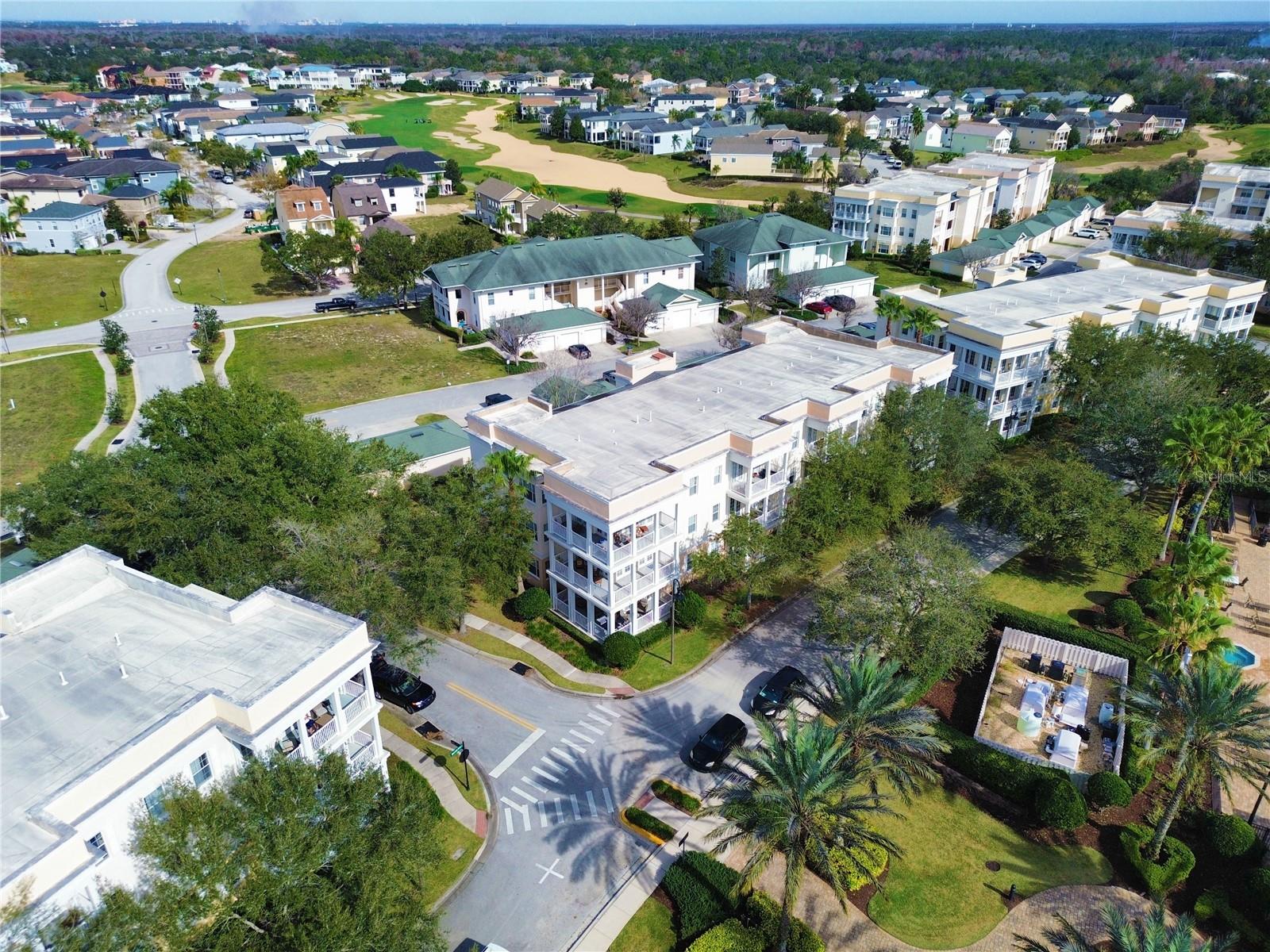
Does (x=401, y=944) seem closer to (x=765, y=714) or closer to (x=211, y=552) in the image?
(x=765, y=714)

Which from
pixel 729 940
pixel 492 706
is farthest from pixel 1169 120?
pixel 729 940

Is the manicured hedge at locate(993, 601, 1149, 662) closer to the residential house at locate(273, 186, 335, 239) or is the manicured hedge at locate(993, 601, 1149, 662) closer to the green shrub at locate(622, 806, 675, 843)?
the green shrub at locate(622, 806, 675, 843)

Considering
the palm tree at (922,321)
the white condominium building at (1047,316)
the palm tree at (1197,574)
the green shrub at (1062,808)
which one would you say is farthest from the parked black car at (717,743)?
the palm tree at (922,321)

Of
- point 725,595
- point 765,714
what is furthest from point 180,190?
point 765,714

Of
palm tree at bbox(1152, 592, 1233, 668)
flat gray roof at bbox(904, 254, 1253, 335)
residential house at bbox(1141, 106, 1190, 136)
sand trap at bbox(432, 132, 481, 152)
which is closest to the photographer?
palm tree at bbox(1152, 592, 1233, 668)

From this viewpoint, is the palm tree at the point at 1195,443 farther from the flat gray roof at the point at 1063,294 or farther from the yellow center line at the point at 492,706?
the yellow center line at the point at 492,706

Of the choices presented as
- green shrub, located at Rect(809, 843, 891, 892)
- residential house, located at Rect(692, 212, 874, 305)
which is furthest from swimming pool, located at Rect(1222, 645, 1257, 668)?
residential house, located at Rect(692, 212, 874, 305)
